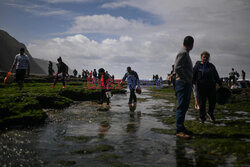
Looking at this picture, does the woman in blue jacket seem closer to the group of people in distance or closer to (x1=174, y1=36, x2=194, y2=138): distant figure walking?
the group of people in distance

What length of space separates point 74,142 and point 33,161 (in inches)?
41.7

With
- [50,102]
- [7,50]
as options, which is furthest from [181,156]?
[7,50]

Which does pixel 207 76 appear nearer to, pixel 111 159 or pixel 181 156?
pixel 181 156

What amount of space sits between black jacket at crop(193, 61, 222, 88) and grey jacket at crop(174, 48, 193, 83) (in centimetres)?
128

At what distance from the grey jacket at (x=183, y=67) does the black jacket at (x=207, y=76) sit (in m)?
1.28

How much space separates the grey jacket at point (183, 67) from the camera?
4.52 metres

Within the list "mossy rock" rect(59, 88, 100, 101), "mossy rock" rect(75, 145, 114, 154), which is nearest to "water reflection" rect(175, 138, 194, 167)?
"mossy rock" rect(75, 145, 114, 154)

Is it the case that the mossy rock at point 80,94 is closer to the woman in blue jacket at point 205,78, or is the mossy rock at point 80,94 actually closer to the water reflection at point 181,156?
the woman in blue jacket at point 205,78

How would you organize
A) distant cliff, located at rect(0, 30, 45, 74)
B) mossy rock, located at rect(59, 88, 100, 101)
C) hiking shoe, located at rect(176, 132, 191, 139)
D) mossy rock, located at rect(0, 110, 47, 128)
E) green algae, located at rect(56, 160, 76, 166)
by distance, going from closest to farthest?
green algae, located at rect(56, 160, 76, 166) < hiking shoe, located at rect(176, 132, 191, 139) < mossy rock, located at rect(0, 110, 47, 128) < mossy rock, located at rect(59, 88, 100, 101) < distant cliff, located at rect(0, 30, 45, 74)

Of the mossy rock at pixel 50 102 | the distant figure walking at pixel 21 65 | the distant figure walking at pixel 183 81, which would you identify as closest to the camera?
the distant figure walking at pixel 183 81

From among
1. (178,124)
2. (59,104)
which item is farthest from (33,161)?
(59,104)

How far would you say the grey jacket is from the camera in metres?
4.52

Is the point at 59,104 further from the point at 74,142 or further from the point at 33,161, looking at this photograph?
the point at 33,161

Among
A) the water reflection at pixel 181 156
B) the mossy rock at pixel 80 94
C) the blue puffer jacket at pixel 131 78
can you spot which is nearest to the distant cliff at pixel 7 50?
the mossy rock at pixel 80 94
